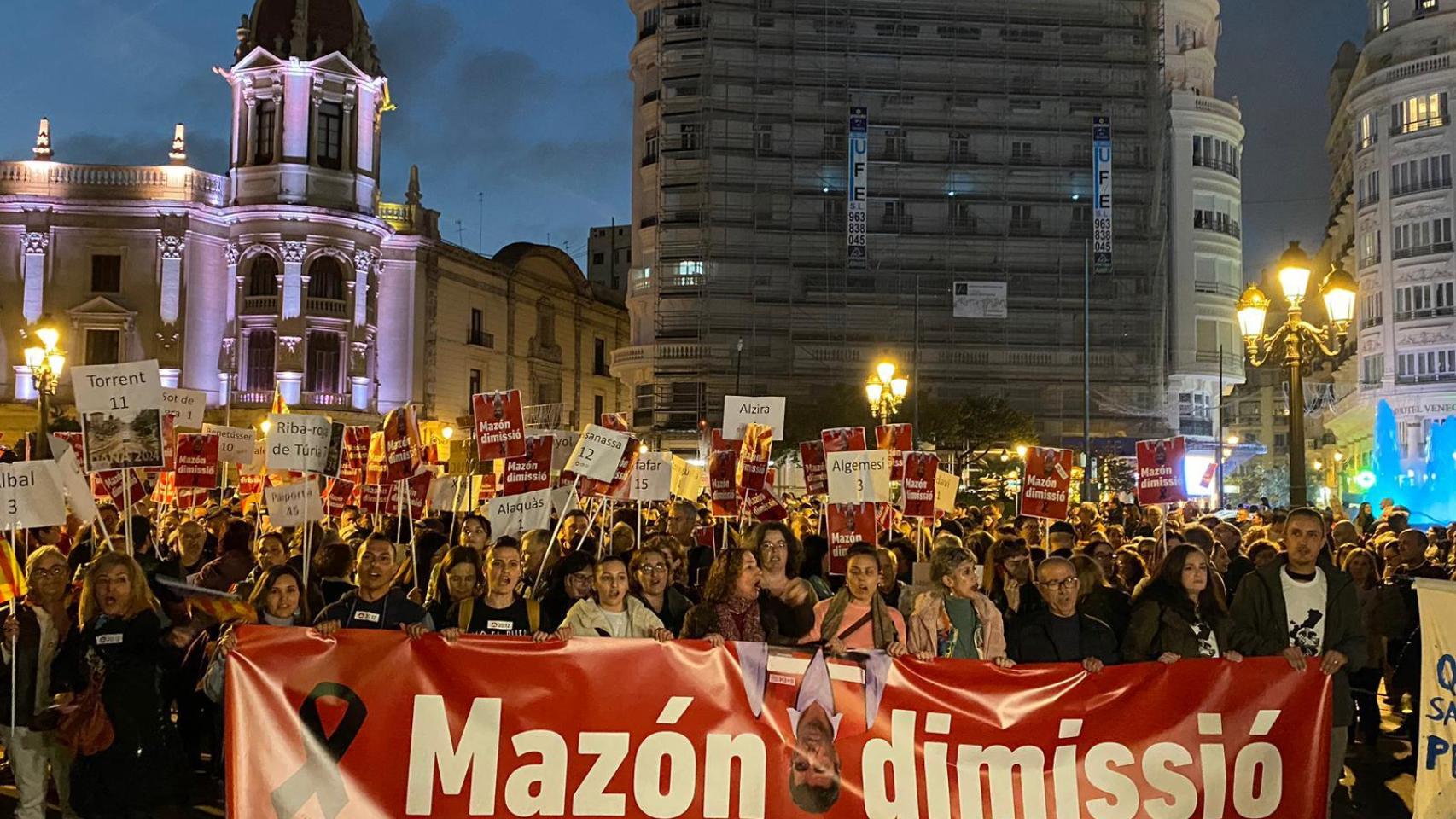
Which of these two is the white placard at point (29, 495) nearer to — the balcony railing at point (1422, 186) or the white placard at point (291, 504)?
the white placard at point (291, 504)

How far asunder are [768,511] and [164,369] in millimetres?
37861

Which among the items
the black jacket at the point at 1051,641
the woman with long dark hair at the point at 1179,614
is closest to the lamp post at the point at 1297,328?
the woman with long dark hair at the point at 1179,614

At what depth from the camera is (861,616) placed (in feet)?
23.3

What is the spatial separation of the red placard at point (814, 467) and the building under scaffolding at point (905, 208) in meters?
33.6

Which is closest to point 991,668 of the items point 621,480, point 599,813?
point 599,813

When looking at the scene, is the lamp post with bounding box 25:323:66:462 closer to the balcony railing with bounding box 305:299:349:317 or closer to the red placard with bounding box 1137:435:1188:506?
the red placard with bounding box 1137:435:1188:506

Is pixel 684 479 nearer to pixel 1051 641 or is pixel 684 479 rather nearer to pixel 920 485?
pixel 920 485

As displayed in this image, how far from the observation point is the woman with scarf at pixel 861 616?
23.2 feet

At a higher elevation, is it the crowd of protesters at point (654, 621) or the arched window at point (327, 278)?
the arched window at point (327, 278)

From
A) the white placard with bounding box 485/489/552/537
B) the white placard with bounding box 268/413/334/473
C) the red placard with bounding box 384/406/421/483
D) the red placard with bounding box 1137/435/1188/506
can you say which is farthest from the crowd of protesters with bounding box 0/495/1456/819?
the red placard with bounding box 1137/435/1188/506

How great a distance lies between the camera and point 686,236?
51.9 meters

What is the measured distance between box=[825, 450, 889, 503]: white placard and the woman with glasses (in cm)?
328

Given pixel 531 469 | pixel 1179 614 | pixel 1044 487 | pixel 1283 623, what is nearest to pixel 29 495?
pixel 531 469

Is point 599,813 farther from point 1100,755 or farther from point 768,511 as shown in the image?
point 768,511
